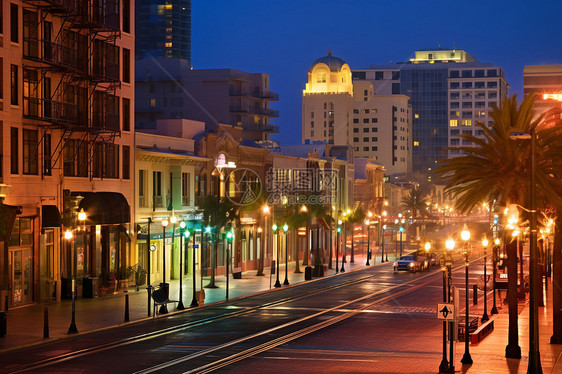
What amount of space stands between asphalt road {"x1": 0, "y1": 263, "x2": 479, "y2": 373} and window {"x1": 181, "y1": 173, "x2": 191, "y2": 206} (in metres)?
15.3

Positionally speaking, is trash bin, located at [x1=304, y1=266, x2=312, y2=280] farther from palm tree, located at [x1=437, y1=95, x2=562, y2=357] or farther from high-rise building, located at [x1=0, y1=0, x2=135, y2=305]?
palm tree, located at [x1=437, y1=95, x2=562, y2=357]

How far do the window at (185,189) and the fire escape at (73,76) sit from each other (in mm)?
10763

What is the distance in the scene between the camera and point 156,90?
112500mm

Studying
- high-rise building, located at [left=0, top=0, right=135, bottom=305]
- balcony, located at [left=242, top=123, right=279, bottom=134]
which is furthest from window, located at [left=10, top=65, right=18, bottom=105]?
balcony, located at [left=242, top=123, right=279, bottom=134]

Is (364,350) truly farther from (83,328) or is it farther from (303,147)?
(303,147)

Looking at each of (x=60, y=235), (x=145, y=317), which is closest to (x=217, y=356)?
(x=145, y=317)

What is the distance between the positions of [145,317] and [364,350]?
13414 millimetres

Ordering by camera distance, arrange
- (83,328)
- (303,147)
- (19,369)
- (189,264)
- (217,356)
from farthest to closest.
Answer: (303,147), (189,264), (83,328), (217,356), (19,369)

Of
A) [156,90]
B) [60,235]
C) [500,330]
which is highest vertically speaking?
[156,90]

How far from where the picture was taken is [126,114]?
58469 mm

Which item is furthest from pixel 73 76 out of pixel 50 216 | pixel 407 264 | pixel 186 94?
pixel 186 94

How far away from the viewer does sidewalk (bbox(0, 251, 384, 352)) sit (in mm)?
35531

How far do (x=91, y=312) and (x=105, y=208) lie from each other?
10.4m

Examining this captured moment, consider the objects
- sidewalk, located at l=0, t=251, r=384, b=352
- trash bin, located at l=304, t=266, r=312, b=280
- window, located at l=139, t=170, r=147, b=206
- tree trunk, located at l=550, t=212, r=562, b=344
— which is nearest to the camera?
tree trunk, located at l=550, t=212, r=562, b=344
